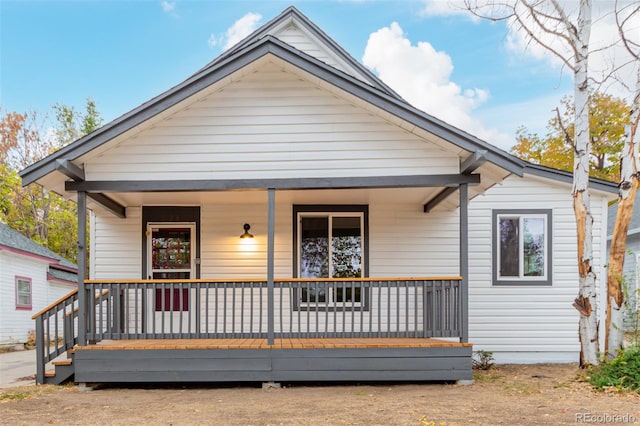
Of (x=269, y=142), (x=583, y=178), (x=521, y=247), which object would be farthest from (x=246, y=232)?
(x=583, y=178)

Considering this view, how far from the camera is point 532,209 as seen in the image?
29.7ft

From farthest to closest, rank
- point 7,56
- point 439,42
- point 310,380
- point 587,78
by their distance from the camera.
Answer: point 7,56
point 439,42
point 587,78
point 310,380

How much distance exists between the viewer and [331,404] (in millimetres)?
5832

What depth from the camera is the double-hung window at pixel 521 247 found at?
9.00 metres

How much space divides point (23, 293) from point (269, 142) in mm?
12544

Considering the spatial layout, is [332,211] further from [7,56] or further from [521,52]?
[7,56]

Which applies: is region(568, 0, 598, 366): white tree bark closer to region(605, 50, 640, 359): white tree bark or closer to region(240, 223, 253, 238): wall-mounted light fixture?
region(605, 50, 640, 359): white tree bark

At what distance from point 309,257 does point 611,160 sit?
59.1 feet

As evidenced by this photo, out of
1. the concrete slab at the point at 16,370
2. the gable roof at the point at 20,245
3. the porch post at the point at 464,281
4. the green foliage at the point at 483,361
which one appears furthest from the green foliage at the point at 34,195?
the porch post at the point at 464,281

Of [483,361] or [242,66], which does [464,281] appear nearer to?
[483,361]

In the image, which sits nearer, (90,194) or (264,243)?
(90,194)

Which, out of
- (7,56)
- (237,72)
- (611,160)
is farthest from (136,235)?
(7,56)

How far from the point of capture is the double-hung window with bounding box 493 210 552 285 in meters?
9.00

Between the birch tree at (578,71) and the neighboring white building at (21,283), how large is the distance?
14018 millimetres
